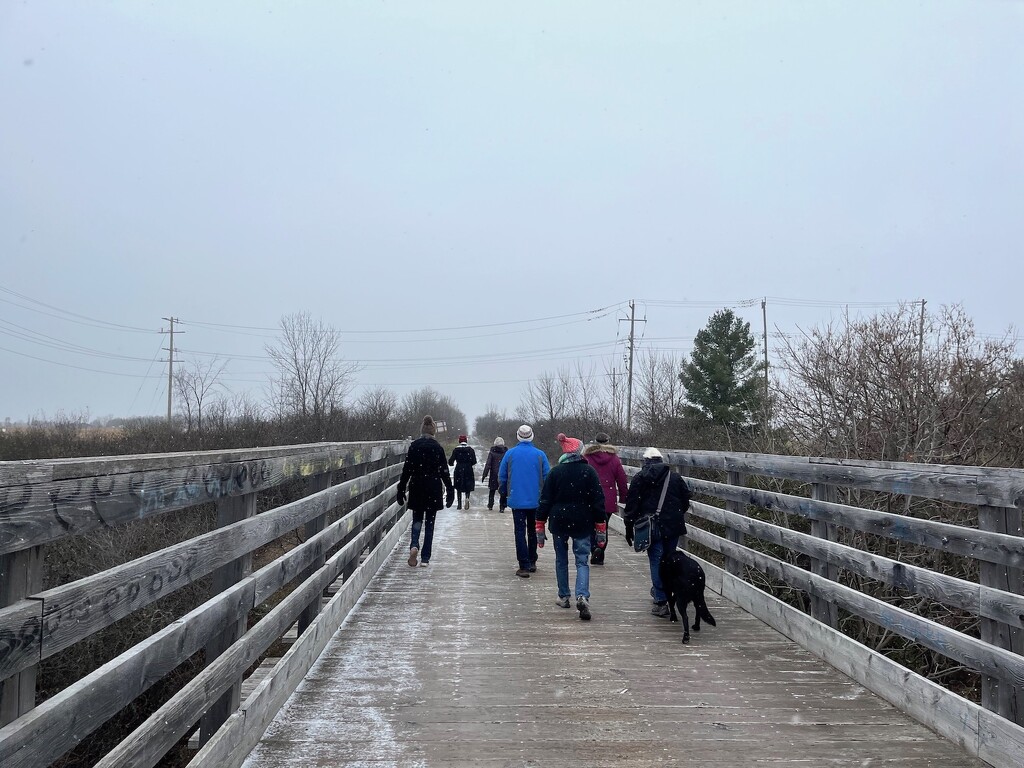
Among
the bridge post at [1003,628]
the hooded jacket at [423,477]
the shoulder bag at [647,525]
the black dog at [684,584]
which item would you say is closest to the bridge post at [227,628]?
the black dog at [684,584]

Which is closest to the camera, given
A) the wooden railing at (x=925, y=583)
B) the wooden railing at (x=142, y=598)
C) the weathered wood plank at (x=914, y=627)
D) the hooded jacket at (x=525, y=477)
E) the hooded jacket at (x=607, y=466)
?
the wooden railing at (x=142, y=598)

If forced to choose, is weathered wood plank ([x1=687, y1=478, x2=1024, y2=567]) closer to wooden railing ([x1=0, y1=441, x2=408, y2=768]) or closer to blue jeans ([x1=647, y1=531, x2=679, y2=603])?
blue jeans ([x1=647, y1=531, x2=679, y2=603])

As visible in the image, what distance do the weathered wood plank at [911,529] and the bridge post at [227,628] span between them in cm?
352

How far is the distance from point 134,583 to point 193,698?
0.74m

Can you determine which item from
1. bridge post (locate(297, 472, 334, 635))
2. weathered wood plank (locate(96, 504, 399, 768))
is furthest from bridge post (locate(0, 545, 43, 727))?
bridge post (locate(297, 472, 334, 635))

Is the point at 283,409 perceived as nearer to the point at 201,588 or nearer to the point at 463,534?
the point at 201,588

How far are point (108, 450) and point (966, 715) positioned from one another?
994 inches

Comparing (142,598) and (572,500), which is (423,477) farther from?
(142,598)

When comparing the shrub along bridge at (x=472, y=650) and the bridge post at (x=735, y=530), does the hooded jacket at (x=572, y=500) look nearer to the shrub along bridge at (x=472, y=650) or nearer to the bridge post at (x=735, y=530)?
the shrub along bridge at (x=472, y=650)

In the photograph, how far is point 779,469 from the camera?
6.41m

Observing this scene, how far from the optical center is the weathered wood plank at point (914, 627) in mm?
3670

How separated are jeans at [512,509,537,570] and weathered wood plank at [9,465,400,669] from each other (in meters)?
4.78

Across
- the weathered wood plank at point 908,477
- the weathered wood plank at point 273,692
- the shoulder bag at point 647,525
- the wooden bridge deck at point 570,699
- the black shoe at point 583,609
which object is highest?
the weathered wood plank at point 908,477

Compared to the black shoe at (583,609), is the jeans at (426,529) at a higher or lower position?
higher
